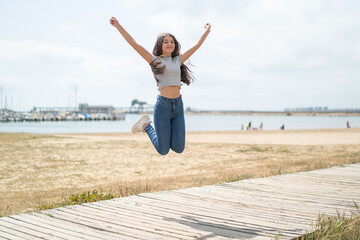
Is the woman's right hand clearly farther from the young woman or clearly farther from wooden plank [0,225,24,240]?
wooden plank [0,225,24,240]

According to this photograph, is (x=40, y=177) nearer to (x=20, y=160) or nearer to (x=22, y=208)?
(x=20, y=160)

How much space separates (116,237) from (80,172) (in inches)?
404

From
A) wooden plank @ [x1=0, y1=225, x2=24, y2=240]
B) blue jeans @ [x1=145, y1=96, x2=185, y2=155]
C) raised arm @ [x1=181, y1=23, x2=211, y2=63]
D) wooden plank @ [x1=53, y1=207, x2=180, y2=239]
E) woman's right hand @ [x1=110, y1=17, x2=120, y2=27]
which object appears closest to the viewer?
wooden plank @ [x1=0, y1=225, x2=24, y2=240]

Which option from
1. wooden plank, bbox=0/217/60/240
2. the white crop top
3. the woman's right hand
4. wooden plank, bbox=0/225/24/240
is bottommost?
wooden plank, bbox=0/225/24/240

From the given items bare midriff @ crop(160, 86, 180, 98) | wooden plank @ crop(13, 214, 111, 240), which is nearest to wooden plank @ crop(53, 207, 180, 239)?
wooden plank @ crop(13, 214, 111, 240)

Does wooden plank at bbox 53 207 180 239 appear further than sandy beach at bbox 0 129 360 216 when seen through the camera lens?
No

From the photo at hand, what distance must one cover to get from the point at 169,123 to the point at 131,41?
49.3 inches

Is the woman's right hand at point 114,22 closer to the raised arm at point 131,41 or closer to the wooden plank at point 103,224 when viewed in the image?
the raised arm at point 131,41

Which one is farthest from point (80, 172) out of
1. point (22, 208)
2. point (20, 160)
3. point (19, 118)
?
point (19, 118)

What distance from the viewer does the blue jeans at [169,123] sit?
16.7 ft

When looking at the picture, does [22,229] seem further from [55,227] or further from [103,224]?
[103,224]

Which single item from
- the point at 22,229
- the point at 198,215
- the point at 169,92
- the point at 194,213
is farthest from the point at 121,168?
the point at 22,229

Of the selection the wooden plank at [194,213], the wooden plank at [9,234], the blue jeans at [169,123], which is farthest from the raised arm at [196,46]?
the wooden plank at [9,234]

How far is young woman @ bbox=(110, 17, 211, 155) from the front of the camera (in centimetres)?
509
